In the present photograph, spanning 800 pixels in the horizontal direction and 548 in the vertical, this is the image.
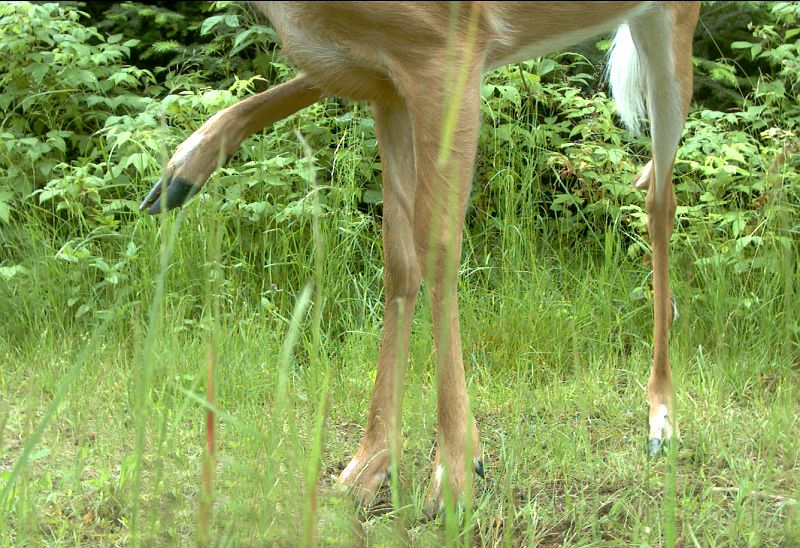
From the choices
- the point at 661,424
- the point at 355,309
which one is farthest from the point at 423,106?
the point at 355,309

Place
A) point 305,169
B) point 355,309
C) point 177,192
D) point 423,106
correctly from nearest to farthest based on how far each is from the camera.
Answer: point 423,106, point 177,192, point 355,309, point 305,169

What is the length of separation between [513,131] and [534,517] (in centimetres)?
305

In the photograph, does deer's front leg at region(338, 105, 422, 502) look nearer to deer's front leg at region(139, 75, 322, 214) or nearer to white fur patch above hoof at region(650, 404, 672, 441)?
deer's front leg at region(139, 75, 322, 214)

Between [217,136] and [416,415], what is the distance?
5.80 feet

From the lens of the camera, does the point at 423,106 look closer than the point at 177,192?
Yes

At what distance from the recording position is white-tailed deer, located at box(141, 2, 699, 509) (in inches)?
102

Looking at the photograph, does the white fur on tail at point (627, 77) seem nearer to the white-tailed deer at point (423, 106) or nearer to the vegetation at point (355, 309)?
the white-tailed deer at point (423, 106)

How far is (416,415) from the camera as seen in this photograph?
165 centimetres

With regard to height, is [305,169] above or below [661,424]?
above

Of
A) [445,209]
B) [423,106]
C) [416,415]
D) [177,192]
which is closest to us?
[416,415]

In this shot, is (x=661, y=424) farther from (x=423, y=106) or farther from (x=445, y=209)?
(x=423, y=106)

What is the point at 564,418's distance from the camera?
12.4 ft

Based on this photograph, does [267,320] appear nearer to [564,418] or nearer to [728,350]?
[564,418]

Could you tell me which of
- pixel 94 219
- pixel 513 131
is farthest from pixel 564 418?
pixel 94 219
